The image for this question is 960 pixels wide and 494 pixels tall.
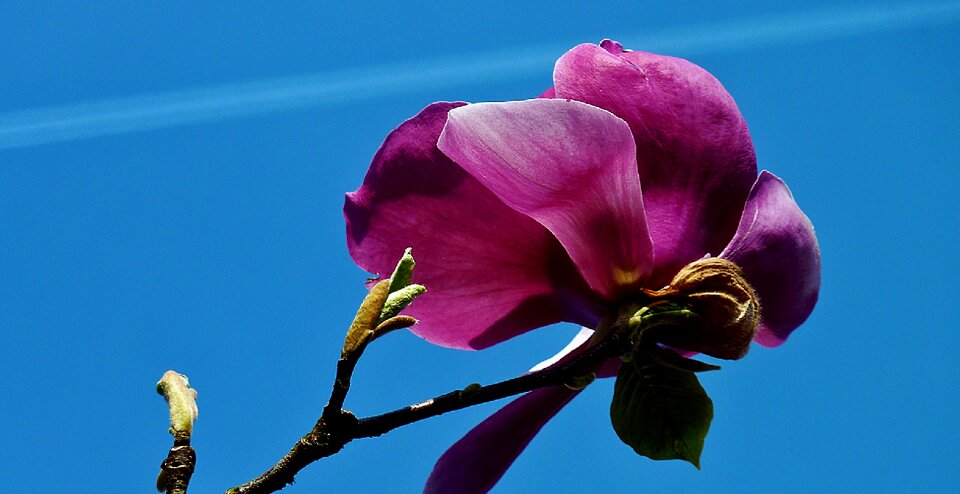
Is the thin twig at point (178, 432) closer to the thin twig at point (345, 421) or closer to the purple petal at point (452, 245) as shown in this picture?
the thin twig at point (345, 421)

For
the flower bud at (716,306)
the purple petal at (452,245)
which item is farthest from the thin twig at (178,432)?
the flower bud at (716,306)

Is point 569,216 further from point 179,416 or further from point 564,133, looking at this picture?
point 179,416

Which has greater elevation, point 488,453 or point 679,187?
point 679,187

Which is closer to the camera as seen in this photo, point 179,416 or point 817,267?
point 179,416

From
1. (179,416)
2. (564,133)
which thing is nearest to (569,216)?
(564,133)

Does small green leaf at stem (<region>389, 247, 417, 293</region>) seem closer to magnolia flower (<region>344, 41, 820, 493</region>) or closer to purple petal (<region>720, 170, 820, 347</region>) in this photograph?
magnolia flower (<region>344, 41, 820, 493</region>)

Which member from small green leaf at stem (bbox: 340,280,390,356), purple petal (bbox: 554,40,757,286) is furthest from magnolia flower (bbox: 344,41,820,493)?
small green leaf at stem (bbox: 340,280,390,356)
